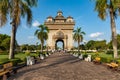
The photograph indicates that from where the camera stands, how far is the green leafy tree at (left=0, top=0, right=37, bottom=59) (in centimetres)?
2239

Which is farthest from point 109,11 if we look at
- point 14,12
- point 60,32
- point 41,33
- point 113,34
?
point 60,32

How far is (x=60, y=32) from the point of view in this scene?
380 feet

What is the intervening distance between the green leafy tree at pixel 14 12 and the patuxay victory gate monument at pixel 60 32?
8814cm

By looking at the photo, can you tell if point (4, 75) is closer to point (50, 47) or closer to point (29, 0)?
point (29, 0)

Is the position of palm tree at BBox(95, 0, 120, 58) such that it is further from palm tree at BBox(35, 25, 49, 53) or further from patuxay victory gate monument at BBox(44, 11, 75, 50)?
patuxay victory gate monument at BBox(44, 11, 75, 50)

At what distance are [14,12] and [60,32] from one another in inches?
3651

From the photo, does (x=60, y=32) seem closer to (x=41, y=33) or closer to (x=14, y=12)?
(x=41, y=33)

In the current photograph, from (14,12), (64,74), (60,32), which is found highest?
(60,32)

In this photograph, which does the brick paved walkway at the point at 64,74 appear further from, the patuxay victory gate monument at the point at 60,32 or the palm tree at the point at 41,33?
the patuxay victory gate monument at the point at 60,32

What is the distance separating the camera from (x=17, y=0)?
77.9ft

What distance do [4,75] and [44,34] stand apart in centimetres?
5403

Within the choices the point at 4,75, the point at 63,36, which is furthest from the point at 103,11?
the point at 63,36

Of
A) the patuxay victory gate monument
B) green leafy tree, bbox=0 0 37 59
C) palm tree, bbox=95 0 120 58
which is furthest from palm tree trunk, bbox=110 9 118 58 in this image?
the patuxay victory gate monument

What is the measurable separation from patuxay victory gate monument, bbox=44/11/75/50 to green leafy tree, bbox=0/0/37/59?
8814 cm
